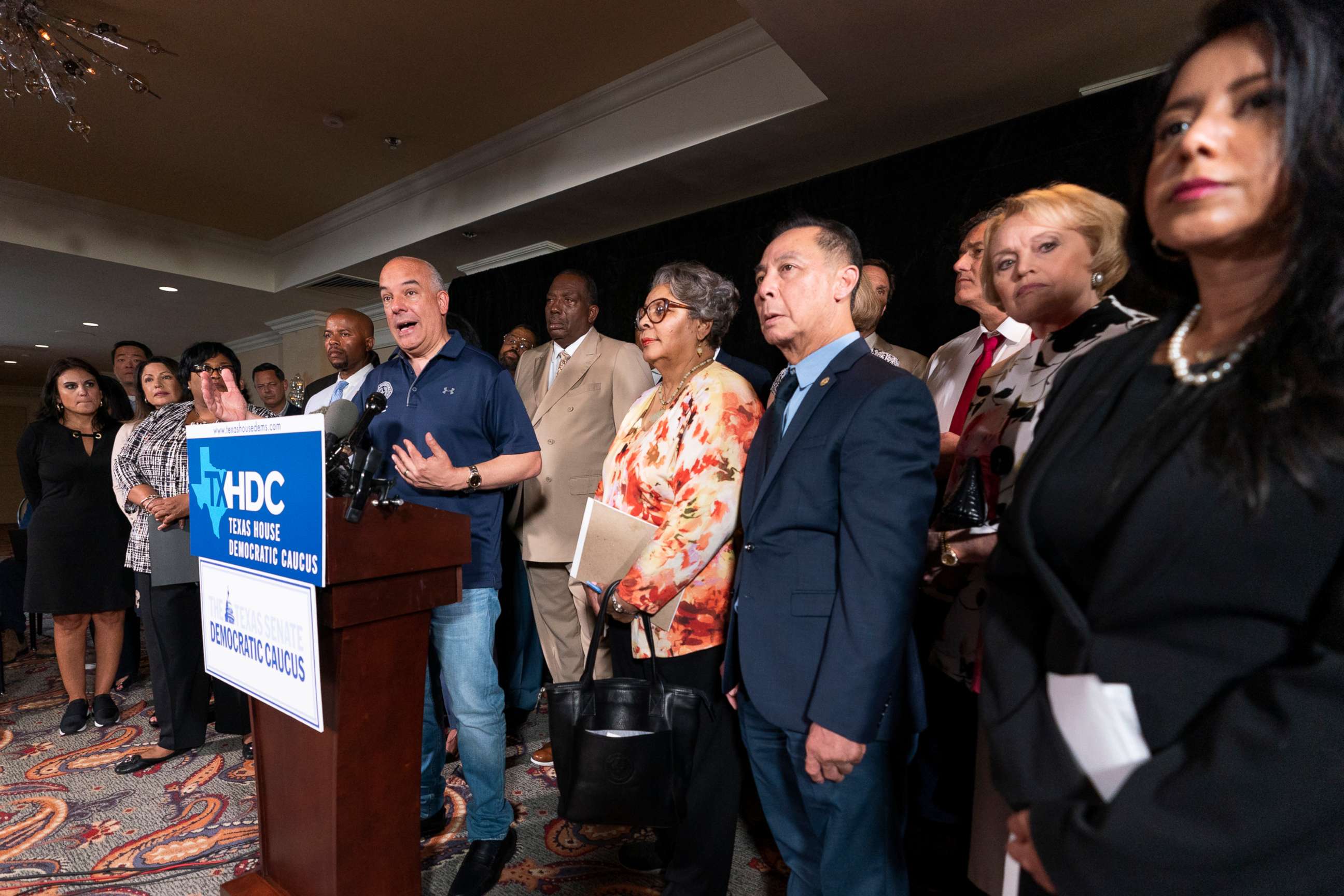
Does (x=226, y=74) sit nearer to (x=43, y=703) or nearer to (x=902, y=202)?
(x=43, y=703)

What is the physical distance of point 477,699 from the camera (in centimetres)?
174

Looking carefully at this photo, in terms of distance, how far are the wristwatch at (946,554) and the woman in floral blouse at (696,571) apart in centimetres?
40

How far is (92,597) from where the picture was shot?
3039 mm

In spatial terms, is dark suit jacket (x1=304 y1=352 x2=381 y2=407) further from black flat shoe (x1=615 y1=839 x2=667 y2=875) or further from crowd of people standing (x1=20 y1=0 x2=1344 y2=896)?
black flat shoe (x1=615 y1=839 x2=667 y2=875)

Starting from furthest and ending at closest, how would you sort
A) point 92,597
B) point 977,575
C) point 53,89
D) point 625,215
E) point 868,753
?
point 625,215, point 53,89, point 92,597, point 977,575, point 868,753

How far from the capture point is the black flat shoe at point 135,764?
2504 millimetres

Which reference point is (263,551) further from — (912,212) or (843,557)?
(912,212)

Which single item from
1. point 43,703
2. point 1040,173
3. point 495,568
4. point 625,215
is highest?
point 625,215

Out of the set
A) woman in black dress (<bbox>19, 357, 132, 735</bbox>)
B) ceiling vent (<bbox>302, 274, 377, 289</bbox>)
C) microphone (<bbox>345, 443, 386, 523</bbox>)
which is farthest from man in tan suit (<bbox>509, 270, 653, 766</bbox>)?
ceiling vent (<bbox>302, 274, 377, 289</bbox>)

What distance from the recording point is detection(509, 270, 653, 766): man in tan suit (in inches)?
106

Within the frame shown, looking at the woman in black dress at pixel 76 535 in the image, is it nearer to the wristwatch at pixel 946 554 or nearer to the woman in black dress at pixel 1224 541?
the wristwatch at pixel 946 554

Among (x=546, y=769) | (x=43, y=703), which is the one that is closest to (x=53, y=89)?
(x=43, y=703)

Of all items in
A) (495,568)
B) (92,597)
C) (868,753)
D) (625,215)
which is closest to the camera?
(868,753)

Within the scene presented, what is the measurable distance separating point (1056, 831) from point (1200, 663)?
0.18 meters
